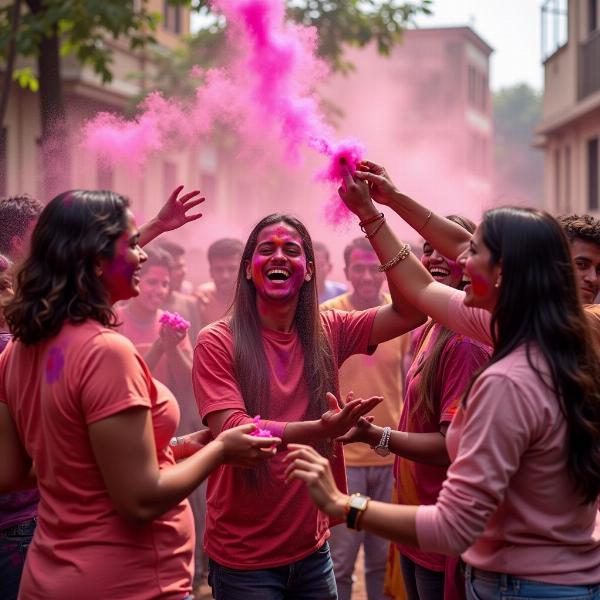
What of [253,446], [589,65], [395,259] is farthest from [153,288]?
[589,65]

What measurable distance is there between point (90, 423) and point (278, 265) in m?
1.49

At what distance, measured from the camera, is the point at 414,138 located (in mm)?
43000

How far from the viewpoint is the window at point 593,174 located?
24.0 metres

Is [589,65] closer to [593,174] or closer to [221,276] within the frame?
[593,174]

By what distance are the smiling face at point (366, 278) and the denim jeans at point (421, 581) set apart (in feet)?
9.15

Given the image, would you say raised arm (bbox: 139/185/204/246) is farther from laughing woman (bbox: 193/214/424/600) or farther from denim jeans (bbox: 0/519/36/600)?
denim jeans (bbox: 0/519/36/600)

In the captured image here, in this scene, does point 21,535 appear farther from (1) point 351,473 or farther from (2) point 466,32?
(2) point 466,32

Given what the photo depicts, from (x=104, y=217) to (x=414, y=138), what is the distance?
41.1 meters

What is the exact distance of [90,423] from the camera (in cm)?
274

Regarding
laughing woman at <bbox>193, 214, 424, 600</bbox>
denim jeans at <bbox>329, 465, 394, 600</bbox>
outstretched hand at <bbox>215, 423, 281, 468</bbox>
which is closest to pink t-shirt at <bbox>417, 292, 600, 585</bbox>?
outstretched hand at <bbox>215, 423, 281, 468</bbox>

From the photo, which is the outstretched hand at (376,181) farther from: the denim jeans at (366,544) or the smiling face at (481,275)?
the denim jeans at (366,544)

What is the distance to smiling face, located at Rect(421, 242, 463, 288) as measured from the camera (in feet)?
13.9

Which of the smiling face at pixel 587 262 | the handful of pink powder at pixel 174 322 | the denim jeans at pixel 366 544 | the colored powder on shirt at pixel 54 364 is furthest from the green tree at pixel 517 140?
the colored powder on shirt at pixel 54 364

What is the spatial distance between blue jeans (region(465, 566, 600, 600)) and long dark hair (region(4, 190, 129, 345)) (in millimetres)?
1427
